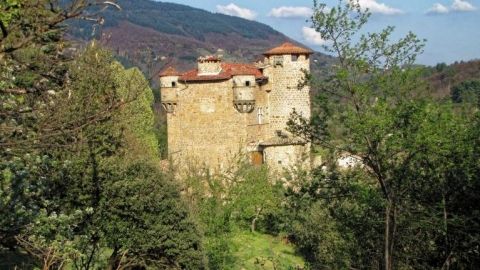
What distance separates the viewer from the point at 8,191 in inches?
467

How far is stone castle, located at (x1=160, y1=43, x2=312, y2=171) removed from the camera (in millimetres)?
38938

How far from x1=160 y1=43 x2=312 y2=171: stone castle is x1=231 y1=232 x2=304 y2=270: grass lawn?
5.49 m

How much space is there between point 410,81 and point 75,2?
30.5ft

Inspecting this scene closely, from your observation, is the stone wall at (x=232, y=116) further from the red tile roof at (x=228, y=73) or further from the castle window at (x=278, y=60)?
the red tile roof at (x=228, y=73)

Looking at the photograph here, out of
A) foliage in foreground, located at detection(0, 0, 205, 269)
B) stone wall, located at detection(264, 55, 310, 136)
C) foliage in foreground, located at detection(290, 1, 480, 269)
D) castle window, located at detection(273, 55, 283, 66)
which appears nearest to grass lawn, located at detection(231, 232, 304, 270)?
foliage in foreground, located at detection(0, 0, 205, 269)

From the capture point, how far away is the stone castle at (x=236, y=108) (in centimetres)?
3894

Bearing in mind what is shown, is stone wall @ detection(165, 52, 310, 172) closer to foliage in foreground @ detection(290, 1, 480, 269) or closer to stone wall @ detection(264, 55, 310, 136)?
stone wall @ detection(264, 55, 310, 136)

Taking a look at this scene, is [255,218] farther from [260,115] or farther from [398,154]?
[398,154]

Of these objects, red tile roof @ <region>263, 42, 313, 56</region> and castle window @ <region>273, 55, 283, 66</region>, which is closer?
red tile roof @ <region>263, 42, 313, 56</region>

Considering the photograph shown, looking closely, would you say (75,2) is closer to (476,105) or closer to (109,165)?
(476,105)

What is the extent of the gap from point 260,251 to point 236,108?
9909 millimetres

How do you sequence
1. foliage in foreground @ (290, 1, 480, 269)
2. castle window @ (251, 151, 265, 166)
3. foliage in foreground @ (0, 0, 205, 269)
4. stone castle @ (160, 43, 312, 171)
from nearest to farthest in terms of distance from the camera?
foliage in foreground @ (0, 0, 205, 269) → foliage in foreground @ (290, 1, 480, 269) → stone castle @ (160, 43, 312, 171) → castle window @ (251, 151, 265, 166)

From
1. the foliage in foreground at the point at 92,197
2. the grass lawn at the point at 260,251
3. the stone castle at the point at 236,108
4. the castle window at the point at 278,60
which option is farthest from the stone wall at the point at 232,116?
the foliage in foreground at the point at 92,197

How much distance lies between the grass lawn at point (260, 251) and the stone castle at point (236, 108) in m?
5.49
